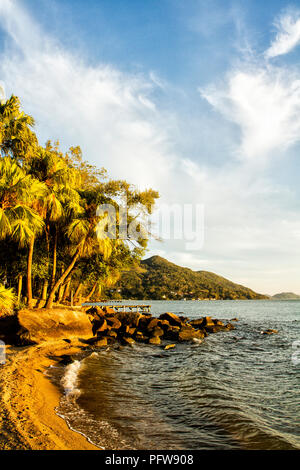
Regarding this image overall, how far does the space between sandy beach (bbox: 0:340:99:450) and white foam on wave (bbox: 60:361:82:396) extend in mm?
383

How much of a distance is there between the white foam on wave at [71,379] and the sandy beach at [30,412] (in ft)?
1.26

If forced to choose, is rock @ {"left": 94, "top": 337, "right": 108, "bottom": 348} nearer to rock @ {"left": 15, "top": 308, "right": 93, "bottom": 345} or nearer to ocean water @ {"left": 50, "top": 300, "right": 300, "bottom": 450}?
rock @ {"left": 15, "top": 308, "right": 93, "bottom": 345}

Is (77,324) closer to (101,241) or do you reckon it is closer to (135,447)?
(101,241)

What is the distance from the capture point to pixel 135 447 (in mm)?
4863

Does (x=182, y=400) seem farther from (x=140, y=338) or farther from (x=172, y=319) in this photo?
(x=172, y=319)

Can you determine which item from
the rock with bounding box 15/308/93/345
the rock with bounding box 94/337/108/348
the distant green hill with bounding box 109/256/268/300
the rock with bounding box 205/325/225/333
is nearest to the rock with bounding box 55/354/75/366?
the rock with bounding box 15/308/93/345

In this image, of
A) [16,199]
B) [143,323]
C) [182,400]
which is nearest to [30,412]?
[182,400]

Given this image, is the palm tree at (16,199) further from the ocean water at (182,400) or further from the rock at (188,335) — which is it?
the rock at (188,335)

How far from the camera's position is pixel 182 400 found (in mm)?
7750

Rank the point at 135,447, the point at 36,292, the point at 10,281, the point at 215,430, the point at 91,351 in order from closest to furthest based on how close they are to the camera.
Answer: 1. the point at 135,447
2. the point at 215,430
3. the point at 91,351
4. the point at 10,281
5. the point at 36,292

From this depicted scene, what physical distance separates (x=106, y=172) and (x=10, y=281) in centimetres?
1236

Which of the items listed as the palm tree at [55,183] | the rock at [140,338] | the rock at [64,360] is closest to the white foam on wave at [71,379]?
the rock at [64,360]

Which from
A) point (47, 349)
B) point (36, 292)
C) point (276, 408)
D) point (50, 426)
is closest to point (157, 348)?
point (47, 349)

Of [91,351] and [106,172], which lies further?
[106,172]
